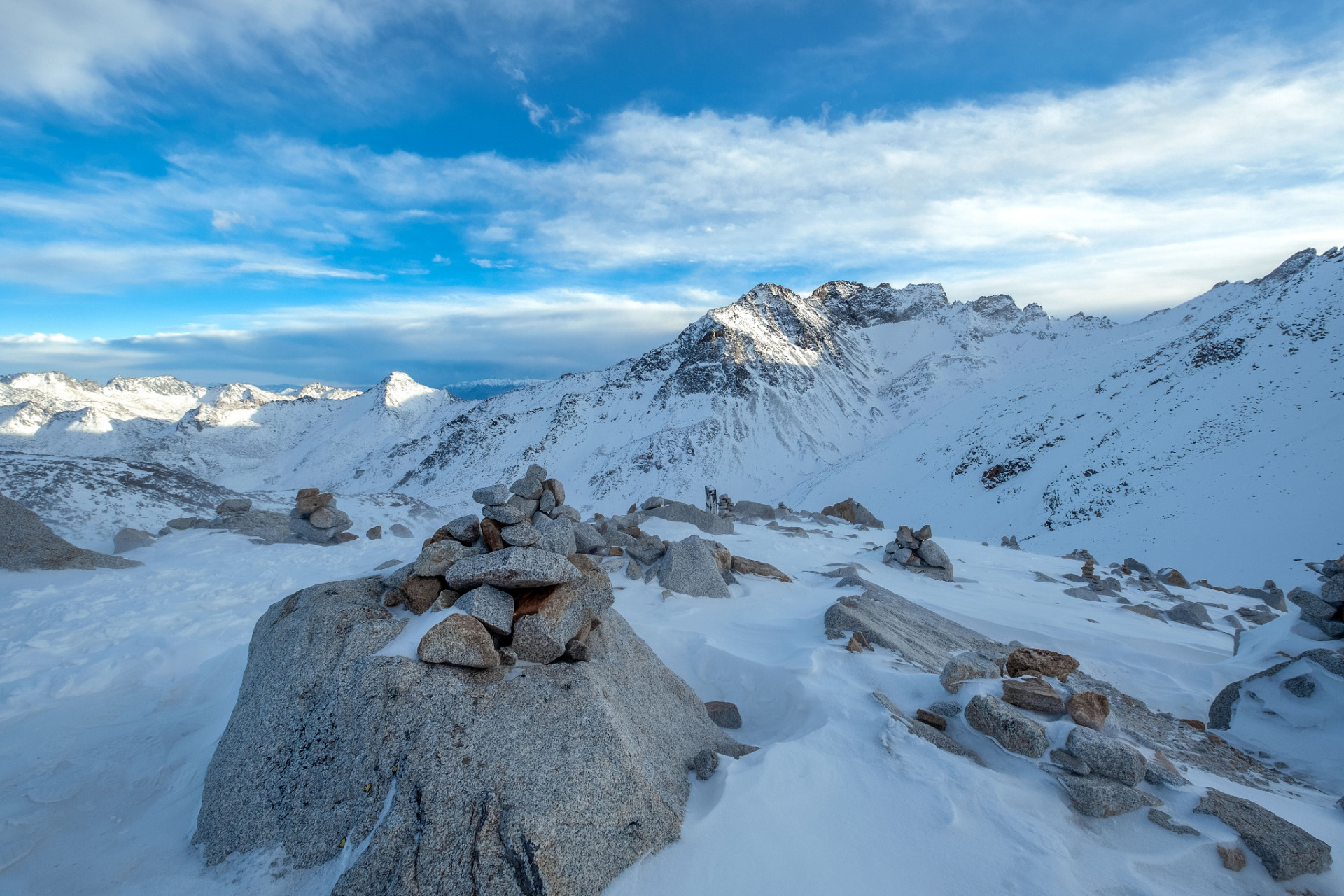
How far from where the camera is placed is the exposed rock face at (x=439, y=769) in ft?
11.7

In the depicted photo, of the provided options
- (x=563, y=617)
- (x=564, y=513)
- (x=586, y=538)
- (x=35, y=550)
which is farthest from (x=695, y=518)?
(x=35, y=550)

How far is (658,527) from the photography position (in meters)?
17.2

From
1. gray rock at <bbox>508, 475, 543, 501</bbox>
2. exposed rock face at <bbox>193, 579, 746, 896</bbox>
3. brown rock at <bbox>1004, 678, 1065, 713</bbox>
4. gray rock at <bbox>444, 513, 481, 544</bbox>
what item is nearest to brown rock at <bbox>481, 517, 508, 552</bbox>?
gray rock at <bbox>444, 513, 481, 544</bbox>

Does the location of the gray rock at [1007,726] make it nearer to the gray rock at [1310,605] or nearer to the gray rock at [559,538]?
the gray rock at [559,538]

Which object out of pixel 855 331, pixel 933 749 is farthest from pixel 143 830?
pixel 855 331

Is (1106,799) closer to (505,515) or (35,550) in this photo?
(505,515)

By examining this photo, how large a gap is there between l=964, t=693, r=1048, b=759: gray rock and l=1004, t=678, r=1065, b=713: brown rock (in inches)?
8.3

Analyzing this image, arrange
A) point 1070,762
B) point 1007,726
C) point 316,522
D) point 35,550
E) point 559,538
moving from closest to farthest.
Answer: point 1070,762, point 1007,726, point 559,538, point 35,550, point 316,522

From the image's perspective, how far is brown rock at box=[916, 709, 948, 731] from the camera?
5293 millimetres

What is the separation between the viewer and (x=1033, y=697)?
5203 mm

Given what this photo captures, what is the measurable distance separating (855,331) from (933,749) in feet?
343

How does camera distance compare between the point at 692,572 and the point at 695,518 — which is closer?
the point at 692,572

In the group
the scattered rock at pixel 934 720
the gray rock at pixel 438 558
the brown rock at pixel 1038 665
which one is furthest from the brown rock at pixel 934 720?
the gray rock at pixel 438 558

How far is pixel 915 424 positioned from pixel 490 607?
6071 centimetres
